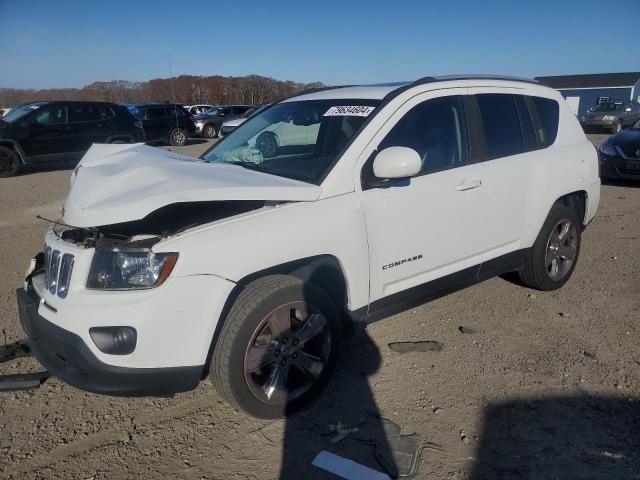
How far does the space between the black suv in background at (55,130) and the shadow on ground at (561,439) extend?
12.5 metres

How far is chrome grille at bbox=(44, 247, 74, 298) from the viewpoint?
8.36 feet

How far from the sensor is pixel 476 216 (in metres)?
3.60

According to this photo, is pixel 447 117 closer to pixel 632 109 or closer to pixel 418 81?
pixel 418 81

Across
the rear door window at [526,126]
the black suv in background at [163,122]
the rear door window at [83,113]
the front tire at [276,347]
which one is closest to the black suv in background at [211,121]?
the black suv in background at [163,122]

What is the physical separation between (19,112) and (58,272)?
1192cm

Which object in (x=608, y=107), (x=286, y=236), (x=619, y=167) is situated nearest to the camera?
(x=286, y=236)

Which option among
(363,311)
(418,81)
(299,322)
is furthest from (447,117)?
(299,322)

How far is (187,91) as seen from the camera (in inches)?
2200

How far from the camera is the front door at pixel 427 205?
309 centimetres

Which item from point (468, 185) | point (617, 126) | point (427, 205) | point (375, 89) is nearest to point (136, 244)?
point (427, 205)

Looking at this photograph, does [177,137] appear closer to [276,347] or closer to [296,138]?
[296,138]

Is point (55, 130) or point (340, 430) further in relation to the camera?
point (55, 130)

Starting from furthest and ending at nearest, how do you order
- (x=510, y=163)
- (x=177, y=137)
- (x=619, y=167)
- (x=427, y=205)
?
1. (x=177, y=137)
2. (x=619, y=167)
3. (x=510, y=163)
4. (x=427, y=205)

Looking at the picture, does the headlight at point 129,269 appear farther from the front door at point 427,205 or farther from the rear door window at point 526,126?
the rear door window at point 526,126
